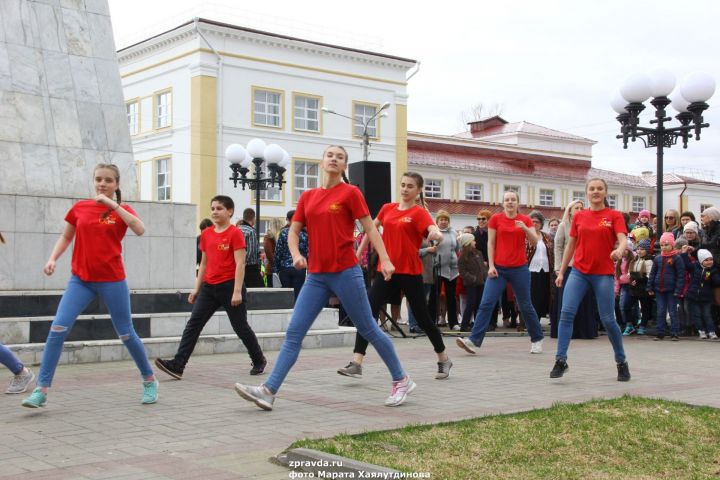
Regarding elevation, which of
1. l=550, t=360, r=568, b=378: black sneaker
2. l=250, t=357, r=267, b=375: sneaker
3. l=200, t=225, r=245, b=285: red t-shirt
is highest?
l=200, t=225, r=245, b=285: red t-shirt

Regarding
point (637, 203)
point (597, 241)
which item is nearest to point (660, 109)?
point (597, 241)

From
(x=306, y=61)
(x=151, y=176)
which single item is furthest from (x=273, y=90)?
(x=151, y=176)

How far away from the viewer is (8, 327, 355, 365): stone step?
32.2ft

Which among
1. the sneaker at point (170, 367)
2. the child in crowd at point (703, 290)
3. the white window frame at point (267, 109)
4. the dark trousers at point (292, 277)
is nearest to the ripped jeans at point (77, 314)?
the sneaker at point (170, 367)

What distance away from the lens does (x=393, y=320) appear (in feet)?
46.6

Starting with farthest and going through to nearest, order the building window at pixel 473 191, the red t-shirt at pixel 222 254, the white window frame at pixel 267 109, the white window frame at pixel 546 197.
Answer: the white window frame at pixel 546 197 → the building window at pixel 473 191 → the white window frame at pixel 267 109 → the red t-shirt at pixel 222 254

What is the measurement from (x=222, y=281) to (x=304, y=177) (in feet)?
111

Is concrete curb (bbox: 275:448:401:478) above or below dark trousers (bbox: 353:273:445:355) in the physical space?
below

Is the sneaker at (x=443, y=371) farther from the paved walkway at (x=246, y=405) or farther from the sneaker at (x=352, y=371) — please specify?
the sneaker at (x=352, y=371)

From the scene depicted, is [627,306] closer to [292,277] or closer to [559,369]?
[292,277]

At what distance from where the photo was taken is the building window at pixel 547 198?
5456cm

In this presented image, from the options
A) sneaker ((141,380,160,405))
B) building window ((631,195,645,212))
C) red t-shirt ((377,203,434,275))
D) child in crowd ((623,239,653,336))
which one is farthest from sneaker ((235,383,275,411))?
building window ((631,195,645,212))

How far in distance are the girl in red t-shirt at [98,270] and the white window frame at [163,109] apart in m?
34.2

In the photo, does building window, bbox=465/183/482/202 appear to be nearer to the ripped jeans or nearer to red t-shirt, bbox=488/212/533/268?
red t-shirt, bbox=488/212/533/268
